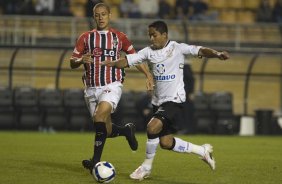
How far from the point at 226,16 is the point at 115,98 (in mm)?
20487

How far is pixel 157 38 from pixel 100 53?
41.5 inches

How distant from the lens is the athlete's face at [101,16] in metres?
11.1

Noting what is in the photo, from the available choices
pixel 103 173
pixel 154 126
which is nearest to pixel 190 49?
pixel 154 126

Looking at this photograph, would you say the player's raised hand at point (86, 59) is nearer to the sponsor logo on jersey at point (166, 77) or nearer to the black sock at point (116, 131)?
the sponsor logo on jersey at point (166, 77)

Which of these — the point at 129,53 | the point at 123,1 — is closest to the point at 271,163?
the point at 129,53

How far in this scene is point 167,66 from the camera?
10.6 metres

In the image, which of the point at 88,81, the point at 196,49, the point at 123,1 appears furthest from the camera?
the point at 123,1

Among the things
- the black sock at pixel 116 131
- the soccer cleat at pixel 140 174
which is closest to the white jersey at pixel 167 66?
the soccer cleat at pixel 140 174

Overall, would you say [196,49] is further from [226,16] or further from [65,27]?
[226,16]

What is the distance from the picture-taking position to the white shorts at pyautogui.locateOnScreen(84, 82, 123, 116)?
11070 millimetres

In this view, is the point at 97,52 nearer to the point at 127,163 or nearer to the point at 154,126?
the point at 154,126

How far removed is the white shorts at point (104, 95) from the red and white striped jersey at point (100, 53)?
0.06m

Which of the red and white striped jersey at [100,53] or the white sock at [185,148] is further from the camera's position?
the red and white striped jersey at [100,53]

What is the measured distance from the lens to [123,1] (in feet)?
98.1
